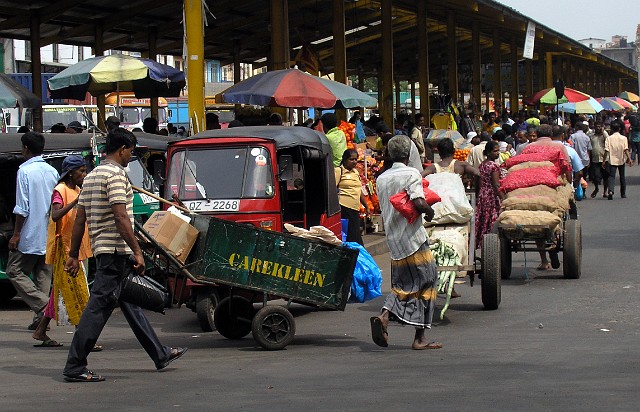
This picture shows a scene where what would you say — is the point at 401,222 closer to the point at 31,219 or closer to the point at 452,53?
the point at 31,219

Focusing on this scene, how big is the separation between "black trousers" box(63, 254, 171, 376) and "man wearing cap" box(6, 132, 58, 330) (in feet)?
9.81

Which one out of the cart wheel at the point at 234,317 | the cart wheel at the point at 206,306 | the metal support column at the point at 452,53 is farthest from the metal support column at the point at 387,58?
the cart wheel at the point at 234,317

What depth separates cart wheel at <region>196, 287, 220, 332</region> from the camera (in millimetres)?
11273

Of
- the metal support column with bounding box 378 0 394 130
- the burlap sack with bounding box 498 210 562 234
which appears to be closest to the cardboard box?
the burlap sack with bounding box 498 210 562 234

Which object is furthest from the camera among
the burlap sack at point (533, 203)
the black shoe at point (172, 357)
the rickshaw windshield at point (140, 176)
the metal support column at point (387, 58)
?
the metal support column at point (387, 58)

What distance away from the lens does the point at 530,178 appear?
14008 mm

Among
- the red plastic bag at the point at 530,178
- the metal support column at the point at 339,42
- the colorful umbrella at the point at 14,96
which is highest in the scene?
the metal support column at the point at 339,42

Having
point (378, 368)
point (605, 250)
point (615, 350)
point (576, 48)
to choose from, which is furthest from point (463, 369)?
point (576, 48)

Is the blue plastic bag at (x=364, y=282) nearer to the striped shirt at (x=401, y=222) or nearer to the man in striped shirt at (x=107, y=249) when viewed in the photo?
the striped shirt at (x=401, y=222)

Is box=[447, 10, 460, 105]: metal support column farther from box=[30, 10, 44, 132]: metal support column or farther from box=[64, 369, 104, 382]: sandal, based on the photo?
box=[64, 369, 104, 382]: sandal

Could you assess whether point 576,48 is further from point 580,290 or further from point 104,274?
point 104,274

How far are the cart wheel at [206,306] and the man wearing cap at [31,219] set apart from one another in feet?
5.20

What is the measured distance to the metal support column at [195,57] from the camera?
56.0 feet

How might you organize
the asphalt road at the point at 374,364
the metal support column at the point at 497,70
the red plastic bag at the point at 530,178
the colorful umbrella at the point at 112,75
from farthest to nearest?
1. the metal support column at the point at 497,70
2. the colorful umbrella at the point at 112,75
3. the red plastic bag at the point at 530,178
4. the asphalt road at the point at 374,364
